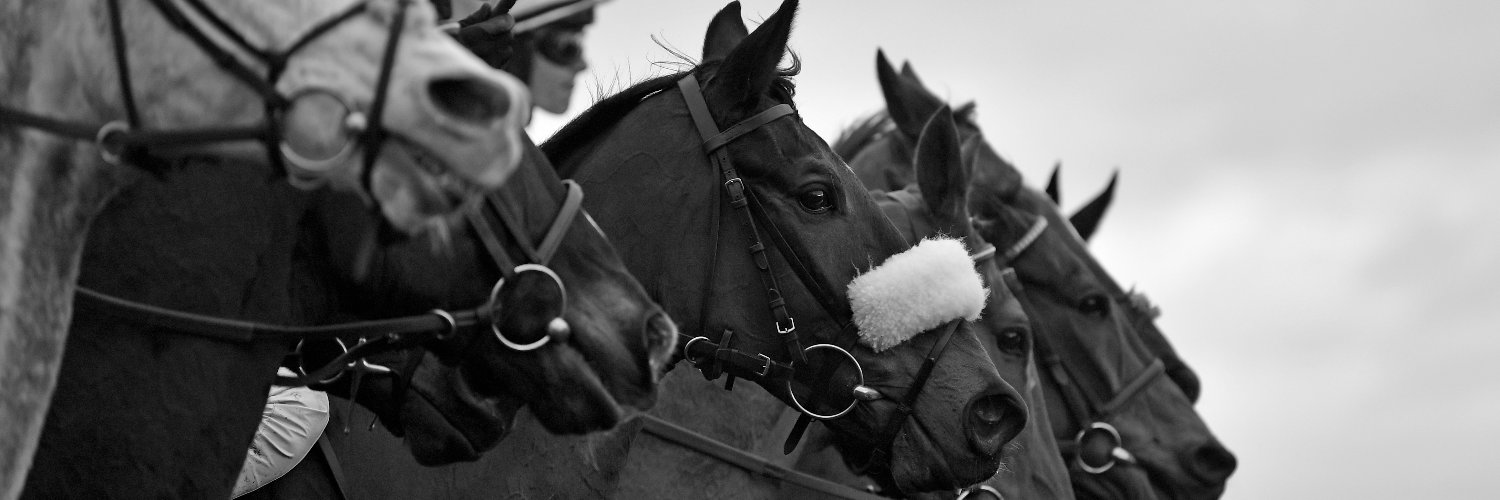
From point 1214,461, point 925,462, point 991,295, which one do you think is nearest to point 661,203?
point 925,462

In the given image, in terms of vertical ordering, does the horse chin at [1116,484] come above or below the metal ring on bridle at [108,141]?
below

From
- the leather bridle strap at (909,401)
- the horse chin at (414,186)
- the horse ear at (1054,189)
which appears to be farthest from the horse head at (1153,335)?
the horse chin at (414,186)

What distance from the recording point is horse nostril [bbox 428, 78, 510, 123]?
2398 mm

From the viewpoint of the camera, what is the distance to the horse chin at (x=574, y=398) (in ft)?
11.2

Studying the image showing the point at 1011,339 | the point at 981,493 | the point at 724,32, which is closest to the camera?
the point at 724,32

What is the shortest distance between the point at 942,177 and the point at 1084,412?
2.23 meters

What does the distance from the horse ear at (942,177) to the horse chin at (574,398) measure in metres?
3.19

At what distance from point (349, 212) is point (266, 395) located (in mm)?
446

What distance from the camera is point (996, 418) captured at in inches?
191

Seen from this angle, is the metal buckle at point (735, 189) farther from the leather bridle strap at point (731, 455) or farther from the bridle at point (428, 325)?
the bridle at point (428, 325)

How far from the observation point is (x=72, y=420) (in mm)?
3107

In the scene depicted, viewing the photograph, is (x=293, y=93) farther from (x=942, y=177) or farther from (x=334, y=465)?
(x=942, y=177)

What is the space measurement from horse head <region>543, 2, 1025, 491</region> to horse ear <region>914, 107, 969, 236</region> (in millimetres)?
1542

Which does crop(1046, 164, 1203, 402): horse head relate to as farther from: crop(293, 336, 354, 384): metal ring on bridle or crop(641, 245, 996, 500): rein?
crop(293, 336, 354, 384): metal ring on bridle
